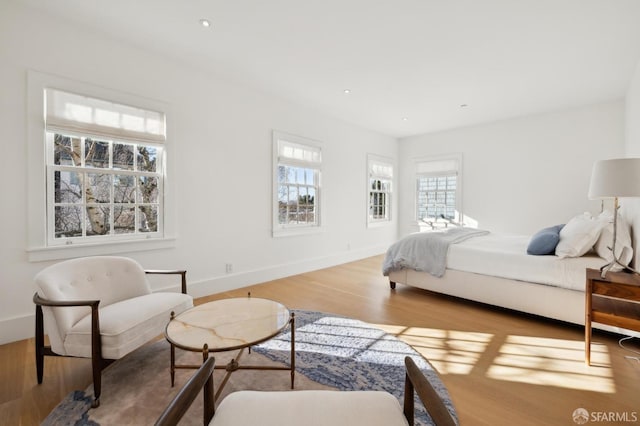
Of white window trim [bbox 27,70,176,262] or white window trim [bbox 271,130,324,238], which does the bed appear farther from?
white window trim [bbox 27,70,176,262]

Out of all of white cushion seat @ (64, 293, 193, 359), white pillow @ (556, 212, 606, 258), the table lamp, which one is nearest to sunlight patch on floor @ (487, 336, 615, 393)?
the table lamp

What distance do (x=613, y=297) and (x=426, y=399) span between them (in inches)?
86.2

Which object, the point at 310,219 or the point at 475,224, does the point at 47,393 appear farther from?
the point at 475,224

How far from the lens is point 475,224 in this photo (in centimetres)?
602

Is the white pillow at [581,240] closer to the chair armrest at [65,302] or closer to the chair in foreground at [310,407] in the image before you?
the chair in foreground at [310,407]

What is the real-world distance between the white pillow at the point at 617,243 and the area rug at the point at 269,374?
6.52 feet

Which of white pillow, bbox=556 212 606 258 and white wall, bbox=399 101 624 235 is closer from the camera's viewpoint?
white pillow, bbox=556 212 606 258

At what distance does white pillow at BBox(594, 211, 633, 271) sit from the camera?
99.0 inches

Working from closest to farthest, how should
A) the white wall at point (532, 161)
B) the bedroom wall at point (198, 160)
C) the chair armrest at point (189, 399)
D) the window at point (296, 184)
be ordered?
the chair armrest at point (189, 399), the bedroom wall at point (198, 160), the window at point (296, 184), the white wall at point (532, 161)

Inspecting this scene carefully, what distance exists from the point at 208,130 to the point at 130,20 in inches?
50.5

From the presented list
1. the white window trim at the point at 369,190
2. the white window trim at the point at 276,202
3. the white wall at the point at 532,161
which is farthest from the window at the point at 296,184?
the white wall at the point at 532,161

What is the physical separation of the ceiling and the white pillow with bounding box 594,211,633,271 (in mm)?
1828

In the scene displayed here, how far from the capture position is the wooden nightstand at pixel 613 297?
202cm

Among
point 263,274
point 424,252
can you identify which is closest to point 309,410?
point 424,252
